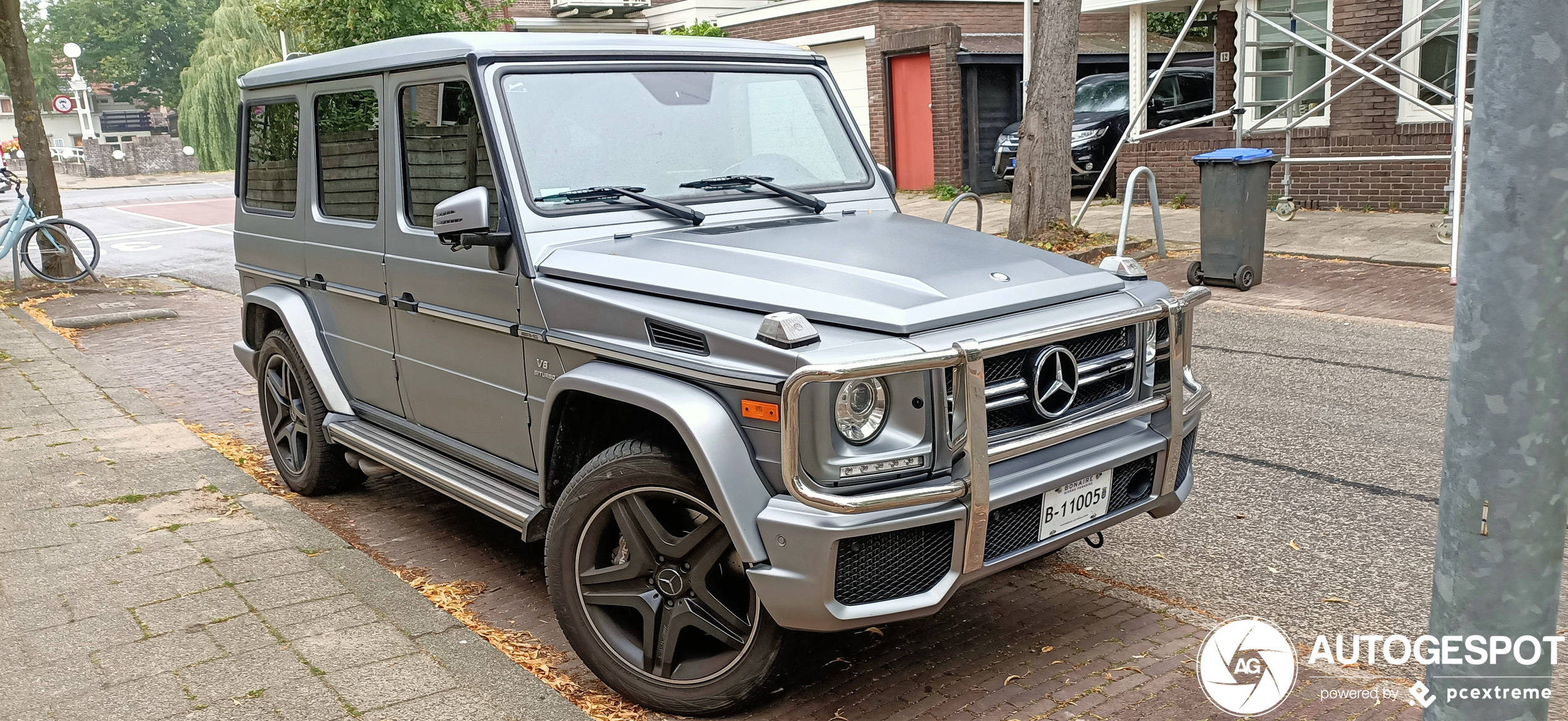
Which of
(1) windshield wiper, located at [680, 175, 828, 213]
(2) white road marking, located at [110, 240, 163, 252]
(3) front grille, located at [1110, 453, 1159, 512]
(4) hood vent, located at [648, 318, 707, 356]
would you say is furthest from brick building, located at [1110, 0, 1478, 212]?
(2) white road marking, located at [110, 240, 163, 252]

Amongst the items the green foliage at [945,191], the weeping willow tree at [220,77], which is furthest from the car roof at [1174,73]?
the weeping willow tree at [220,77]

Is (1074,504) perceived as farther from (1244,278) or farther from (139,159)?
(139,159)

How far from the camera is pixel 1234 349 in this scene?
8422 mm

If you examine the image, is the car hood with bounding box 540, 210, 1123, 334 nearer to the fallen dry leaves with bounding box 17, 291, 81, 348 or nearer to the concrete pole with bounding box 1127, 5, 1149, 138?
the fallen dry leaves with bounding box 17, 291, 81, 348

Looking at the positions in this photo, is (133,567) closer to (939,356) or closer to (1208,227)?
(939,356)

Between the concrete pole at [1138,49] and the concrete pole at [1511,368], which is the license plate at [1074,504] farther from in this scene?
the concrete pole at [1138,49]

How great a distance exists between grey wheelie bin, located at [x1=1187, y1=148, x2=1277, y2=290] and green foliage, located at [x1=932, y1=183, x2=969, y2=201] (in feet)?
33.0

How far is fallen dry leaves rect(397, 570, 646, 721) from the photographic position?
12.2 ft

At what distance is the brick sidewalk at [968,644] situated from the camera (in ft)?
11.8

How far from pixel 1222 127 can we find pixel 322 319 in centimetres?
1361

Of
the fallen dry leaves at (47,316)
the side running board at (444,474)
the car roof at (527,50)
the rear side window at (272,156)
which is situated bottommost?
the fallen dry leaves at (47,316)

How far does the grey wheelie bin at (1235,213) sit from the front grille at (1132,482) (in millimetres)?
7357

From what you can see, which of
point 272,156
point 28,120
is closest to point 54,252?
point 28,120

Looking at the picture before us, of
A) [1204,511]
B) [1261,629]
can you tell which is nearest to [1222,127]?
[1204,511]
